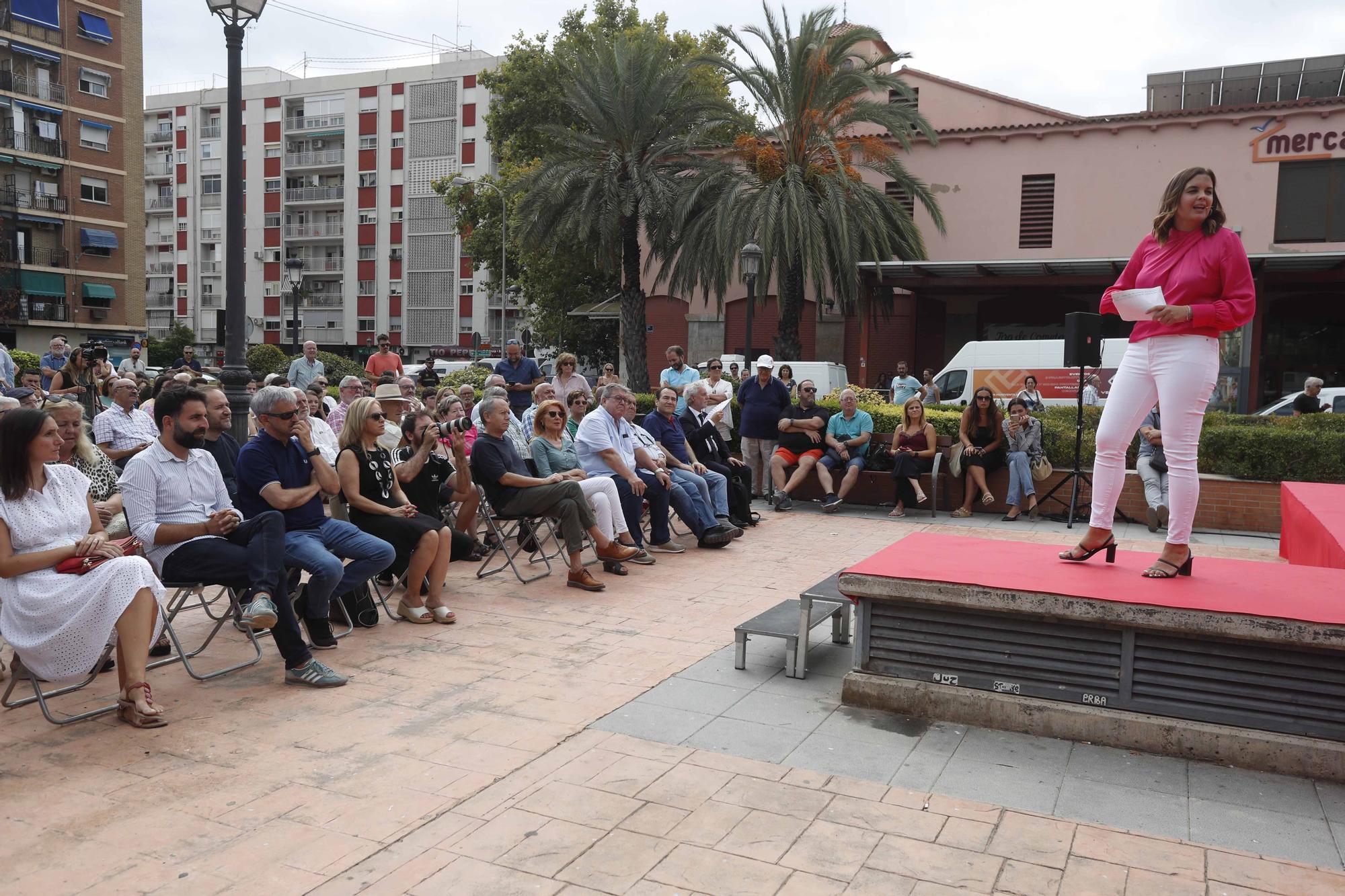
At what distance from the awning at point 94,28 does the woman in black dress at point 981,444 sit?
1886 inches

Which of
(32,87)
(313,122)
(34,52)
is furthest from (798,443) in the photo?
(313,122)

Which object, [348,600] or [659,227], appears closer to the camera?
[348,600]

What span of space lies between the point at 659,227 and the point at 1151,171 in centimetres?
1285

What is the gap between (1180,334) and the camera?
4453mm

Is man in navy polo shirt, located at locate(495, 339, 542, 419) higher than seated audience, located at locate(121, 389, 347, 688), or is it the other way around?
man in navy polo shirt, located at locate(495, 339, 542, 419)

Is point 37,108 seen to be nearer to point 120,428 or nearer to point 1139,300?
point 120,428

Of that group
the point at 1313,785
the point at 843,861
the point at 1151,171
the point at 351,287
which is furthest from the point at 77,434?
the point at 351,287

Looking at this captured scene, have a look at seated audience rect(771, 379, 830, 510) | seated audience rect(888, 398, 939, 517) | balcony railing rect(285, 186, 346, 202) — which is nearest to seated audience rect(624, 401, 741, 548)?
seated audience rect(771, 379, 830, 510)

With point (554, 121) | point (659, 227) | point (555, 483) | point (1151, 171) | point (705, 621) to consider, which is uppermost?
point (554, 121)

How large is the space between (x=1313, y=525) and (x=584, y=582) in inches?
206

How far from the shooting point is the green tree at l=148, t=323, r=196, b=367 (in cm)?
4662

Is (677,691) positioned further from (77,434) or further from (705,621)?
(77,434)

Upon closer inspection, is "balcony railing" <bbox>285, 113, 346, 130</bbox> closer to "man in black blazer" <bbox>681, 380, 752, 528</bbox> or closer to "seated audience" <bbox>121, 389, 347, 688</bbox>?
"man in black blazer" <bbox>681, 380, 752, 528</bbox>

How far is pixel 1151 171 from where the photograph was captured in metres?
25.7
